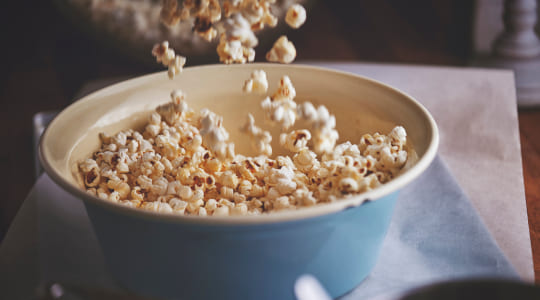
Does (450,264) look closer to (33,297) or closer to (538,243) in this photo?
(538,243)

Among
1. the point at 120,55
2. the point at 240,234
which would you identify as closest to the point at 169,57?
the point at 240,234

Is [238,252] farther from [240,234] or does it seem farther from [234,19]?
[234,19]

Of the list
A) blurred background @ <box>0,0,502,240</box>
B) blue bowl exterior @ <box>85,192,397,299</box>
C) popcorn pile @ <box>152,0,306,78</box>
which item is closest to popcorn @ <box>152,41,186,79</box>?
popcorn pile @ <box>152,0,306,78</box>

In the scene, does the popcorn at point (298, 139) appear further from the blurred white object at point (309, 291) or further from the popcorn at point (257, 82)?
the blurred white object at point (309, 291)

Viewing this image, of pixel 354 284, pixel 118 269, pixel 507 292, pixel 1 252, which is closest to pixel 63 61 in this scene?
pixel 1 252

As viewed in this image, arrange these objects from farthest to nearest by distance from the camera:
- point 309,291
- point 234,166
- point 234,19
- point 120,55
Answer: point 120,55
point 234,166
point 234,19
point 309,291

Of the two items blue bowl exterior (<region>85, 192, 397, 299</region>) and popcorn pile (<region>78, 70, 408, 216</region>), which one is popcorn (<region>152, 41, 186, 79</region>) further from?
blue bowl exterior (<region>85, 192, 397, 299</region>)
